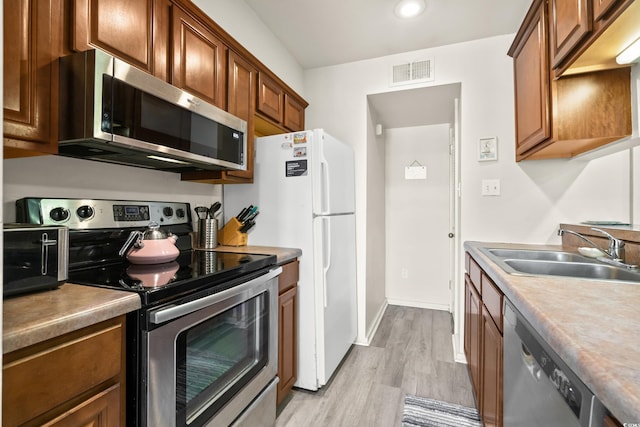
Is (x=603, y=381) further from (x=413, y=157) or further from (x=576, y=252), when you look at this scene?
(x=413, y=157)

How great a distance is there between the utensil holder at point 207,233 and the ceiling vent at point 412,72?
187cm

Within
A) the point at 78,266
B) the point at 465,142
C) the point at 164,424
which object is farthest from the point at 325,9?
the point at 164,424

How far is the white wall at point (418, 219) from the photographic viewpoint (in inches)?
137

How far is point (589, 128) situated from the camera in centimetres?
159

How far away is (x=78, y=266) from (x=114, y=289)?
0.46 metres

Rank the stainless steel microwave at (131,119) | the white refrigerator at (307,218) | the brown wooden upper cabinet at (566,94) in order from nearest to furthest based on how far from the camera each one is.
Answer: the stainless steel microwave at (131,119) < the brown wooden upper cabinet at (566,94) < the white refrigerator at (307,218)

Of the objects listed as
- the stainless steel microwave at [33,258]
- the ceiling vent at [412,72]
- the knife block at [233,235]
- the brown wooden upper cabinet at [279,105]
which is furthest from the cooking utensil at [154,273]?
the ceiling vent at [412,72]

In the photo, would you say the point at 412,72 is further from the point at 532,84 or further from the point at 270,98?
the point at 270,98

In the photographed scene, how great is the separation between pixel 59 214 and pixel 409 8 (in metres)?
2.23

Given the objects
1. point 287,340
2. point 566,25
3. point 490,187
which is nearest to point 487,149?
point 490,187

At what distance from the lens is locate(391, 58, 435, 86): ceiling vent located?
8.03ft

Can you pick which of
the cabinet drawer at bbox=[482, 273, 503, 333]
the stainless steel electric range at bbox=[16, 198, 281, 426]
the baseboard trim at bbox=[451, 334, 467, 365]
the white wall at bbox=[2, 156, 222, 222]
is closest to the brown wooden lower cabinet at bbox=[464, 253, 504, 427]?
the cabinet drawer at bbox=[482, 273, 503, 333]

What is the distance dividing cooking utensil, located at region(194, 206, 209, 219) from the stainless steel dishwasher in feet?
5.38

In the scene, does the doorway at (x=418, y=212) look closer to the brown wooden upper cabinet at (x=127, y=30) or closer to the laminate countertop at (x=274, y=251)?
the laminate countertop at (x=274, y=251)
